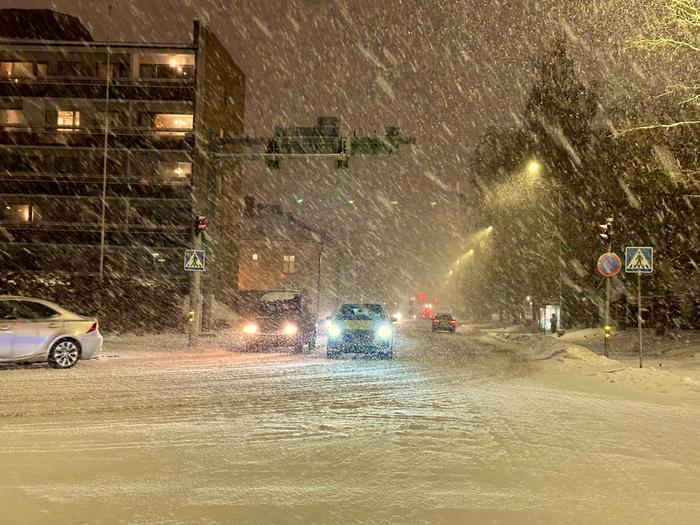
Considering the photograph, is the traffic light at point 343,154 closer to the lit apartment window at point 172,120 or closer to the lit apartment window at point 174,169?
the lit apartment window at point 174,169

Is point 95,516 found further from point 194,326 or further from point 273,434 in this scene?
point 194,326

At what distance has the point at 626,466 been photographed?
22.2 feet

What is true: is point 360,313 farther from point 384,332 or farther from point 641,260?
point 641,260

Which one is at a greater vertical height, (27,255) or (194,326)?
(27,255)

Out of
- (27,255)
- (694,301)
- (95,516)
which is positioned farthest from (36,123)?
(95,516)

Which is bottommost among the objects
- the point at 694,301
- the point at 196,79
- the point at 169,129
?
the point at 694,301

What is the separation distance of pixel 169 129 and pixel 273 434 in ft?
145

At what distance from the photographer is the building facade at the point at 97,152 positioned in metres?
49.1

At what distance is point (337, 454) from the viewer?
7.14m

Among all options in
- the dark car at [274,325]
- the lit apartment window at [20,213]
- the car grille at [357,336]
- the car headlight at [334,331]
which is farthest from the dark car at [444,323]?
the lit apartment window at [20,213]

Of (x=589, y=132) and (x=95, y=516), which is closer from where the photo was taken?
(x=95, y=516)

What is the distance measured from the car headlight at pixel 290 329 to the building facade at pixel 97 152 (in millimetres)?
29239

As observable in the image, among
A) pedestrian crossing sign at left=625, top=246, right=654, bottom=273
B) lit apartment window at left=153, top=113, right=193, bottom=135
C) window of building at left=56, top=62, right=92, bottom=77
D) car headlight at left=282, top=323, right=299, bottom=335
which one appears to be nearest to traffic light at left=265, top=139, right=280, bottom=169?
car headlight at left=282, top=323, right=299, bottom=335

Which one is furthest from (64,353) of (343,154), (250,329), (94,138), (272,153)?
(94,138)
